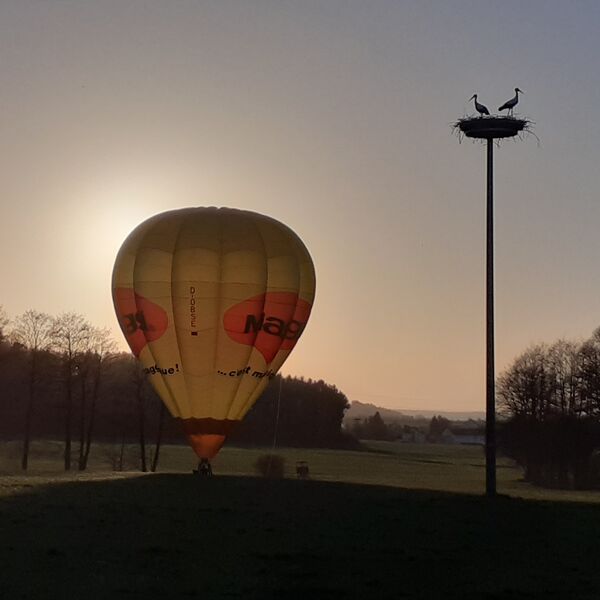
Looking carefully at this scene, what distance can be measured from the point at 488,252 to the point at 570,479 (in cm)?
2736

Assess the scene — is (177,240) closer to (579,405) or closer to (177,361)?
(177,361)

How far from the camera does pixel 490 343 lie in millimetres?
27297

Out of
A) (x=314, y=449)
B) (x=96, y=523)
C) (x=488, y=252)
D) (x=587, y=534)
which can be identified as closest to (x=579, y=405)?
(x=314, y=449)

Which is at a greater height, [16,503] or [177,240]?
[177,240]

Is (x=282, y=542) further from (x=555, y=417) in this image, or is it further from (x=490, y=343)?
(x=555, y=417)

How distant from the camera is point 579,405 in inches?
2416

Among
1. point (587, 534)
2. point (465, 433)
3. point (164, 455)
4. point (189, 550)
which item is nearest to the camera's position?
point (189, 550)

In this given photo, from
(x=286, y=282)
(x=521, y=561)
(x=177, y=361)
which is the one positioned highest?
(x=286, y=282)

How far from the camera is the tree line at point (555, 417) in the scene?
52.2 metres

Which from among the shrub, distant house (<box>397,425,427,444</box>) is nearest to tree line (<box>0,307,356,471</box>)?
Result: the shrub

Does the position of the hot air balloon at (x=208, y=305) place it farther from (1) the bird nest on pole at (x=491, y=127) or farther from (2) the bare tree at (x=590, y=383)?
(2) the bare tree at (x=590, y=383)

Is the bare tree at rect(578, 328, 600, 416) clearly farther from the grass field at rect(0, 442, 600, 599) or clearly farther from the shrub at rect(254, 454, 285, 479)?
the grass field at rect(0, 442, 600, 599)

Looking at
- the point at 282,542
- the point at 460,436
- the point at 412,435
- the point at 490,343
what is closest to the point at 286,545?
the point at 282,542

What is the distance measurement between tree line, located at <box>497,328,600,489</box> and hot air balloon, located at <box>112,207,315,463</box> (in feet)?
88.4
